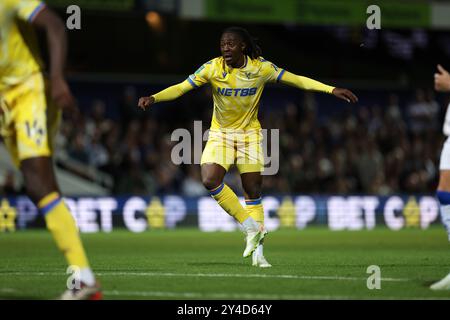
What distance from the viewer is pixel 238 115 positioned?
11344mm

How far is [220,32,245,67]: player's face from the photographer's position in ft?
35.7

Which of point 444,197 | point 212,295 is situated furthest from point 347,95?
point 212,295

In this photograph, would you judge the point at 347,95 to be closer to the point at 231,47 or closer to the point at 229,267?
the point at 231,47

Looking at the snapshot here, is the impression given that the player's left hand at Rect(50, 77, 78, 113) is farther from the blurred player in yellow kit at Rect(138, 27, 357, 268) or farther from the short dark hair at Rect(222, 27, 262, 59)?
the short dark hair at Rect(222, 27, 262, 59)

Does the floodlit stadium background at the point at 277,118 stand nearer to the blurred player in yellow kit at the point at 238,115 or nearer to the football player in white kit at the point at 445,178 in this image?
the blurred player in yellow kit at the point at 238,115

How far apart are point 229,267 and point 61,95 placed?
4.36 metres

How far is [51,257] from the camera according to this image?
12.9 metres

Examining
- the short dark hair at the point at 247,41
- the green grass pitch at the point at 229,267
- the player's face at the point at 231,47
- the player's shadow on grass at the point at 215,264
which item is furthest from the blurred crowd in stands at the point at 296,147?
the player's face at the point at 231,47

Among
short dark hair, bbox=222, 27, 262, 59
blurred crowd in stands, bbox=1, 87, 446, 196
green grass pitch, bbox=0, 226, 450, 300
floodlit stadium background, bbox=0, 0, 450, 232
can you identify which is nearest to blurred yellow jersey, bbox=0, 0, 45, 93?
green grass pitch, bbox=0, 226, 450, 300

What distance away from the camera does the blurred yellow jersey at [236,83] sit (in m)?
11.2

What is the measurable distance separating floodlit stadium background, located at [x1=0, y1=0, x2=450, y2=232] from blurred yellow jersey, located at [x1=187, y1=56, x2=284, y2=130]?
1099cm

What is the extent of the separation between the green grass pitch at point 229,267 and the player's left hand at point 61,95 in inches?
63.8

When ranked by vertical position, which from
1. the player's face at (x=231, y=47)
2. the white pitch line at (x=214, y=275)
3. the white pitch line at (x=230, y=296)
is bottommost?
the white pitch line at (x=214, y=275)

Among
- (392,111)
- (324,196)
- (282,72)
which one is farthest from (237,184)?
(282,72)
